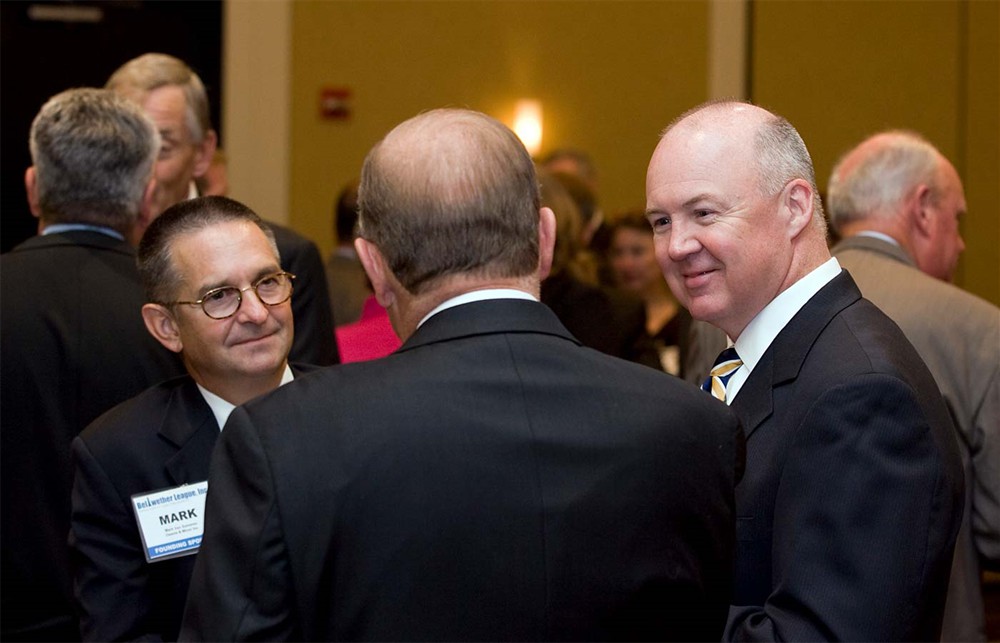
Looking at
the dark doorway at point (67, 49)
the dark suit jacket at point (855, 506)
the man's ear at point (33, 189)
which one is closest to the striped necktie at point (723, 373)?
the dark suit jacket at point (855, 506)

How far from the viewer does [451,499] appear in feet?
4.47

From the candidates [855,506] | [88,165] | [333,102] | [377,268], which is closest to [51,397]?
[88,165]

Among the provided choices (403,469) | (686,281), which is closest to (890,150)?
(686,281)

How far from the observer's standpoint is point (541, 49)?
25.3 ft

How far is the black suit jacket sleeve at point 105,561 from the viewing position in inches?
76.7

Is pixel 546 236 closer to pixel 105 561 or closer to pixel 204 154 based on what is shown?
pixel 105 561

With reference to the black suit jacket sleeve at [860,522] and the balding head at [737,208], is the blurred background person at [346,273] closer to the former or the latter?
the balding head at [737,208]

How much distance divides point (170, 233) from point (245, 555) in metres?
1.05

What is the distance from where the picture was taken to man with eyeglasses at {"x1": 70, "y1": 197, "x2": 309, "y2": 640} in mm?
1977

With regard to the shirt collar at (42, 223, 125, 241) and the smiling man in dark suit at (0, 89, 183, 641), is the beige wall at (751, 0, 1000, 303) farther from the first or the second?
the smiling man in dark suit at (0, 89, 183, 641)

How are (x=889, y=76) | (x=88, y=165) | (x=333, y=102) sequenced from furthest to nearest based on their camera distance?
(x=889, y=76), (x=333, y=102), (x=88, y=165)

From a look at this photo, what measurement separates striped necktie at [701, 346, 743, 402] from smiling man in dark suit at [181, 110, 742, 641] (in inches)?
18.0

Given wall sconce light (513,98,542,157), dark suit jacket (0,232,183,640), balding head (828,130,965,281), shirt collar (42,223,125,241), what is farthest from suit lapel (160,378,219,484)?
wall sconce light (513,98,542,157)

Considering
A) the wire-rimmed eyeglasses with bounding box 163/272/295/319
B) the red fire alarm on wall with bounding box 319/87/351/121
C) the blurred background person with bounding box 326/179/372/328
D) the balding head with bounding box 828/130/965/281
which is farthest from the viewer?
the red fire alarm on wall with bounding box 319/87/351/121
